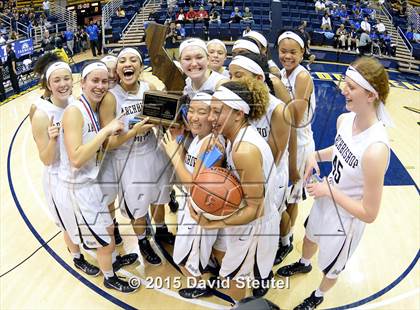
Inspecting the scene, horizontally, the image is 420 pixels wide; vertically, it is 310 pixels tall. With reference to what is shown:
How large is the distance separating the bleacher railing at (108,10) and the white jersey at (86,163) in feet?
38.4

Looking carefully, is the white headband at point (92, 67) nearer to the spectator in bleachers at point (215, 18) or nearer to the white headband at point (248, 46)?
the white headband at point (248, 46)

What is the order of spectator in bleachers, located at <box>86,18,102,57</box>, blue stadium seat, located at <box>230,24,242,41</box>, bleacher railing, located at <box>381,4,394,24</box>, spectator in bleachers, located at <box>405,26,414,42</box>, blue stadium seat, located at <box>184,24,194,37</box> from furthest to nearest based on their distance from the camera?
bleacher railing, located at <box>381,4,394,24</box> → blue stadium seat, located at <box>184,24,194,37</box> → blue stadium seat, located at <box>230,24,242,41</box> → spectator in bleachers, located at <box>405,26,414,42</box> → spectator in bleachers, located at <box>86,18,102,57</box>

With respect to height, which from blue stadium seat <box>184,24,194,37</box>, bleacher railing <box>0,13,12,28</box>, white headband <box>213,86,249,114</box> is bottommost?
bleacher railing <box>0,13,12,28</box>

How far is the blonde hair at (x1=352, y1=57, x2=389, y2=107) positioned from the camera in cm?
240

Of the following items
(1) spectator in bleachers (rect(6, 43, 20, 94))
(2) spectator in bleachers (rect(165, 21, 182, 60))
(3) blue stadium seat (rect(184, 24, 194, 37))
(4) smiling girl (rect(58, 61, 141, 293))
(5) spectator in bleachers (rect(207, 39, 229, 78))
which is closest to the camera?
(4) smiling girl (rect(58, 61, 141, 293))

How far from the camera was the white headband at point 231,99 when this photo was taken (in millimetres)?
2365

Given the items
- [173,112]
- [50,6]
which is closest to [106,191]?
[173,112]

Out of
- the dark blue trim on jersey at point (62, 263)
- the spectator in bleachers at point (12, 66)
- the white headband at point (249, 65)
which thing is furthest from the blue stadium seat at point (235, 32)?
the white headband at point (249, 65)

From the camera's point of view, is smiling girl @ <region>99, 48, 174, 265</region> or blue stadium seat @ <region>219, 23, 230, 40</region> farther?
blue stadium seat @ <region>219, 23, 230, 40</region>

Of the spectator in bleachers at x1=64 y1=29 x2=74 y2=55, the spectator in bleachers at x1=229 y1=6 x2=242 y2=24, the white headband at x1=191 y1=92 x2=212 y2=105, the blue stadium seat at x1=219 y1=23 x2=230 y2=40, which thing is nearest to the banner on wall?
the spectator in bleachers at x1=64 y1=29 x2=74 y2=55

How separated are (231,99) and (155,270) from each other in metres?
2.19

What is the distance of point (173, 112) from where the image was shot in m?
2.80

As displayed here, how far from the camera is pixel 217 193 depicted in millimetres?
2480

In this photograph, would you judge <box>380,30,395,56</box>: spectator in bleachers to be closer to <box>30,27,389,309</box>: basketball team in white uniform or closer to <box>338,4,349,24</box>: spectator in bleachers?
<box>338,4,349,24</box>: spectator in bleachers
